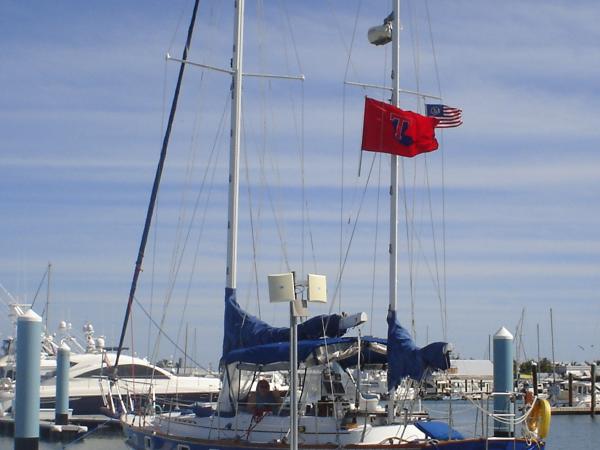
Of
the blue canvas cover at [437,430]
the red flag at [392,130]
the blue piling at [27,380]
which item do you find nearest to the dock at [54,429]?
the blue piling at [27,380]

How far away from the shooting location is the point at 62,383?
46000 mm

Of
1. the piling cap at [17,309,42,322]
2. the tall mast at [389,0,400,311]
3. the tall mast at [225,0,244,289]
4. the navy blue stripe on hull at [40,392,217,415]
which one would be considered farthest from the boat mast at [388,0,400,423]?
the navy blue stripe on hull at [40,392,217,415]

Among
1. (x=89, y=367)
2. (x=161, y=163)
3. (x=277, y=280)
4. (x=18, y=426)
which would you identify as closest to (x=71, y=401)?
(x=89, y=367)

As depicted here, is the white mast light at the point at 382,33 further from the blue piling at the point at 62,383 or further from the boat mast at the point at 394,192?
the blue piling at the point at 62,383

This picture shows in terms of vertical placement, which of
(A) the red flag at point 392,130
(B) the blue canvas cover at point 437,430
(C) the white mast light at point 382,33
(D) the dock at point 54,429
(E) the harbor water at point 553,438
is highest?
(C) the white mast light at point 382,33

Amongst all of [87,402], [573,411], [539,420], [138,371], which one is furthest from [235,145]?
[573,411]

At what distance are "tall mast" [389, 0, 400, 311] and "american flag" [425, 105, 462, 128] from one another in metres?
1.40

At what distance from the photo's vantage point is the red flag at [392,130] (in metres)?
27.6

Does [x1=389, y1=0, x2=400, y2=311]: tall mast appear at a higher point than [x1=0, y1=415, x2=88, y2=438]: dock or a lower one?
higher

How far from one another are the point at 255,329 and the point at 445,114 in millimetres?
8028

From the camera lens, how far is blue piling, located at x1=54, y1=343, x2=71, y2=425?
45456 mm

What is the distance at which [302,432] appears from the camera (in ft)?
81.8

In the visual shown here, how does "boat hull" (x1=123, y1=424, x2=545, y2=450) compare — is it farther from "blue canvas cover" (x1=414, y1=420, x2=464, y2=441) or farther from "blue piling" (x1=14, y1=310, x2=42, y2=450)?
"blue piling" (x1=14, y1=310, x2=42, y2=450)

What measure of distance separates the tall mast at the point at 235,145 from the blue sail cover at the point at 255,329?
918 mm
